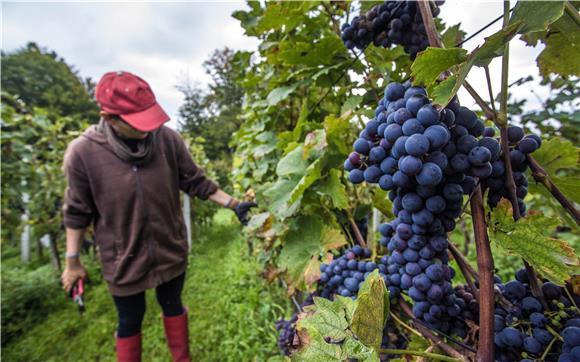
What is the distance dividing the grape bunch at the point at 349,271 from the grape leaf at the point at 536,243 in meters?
0.38

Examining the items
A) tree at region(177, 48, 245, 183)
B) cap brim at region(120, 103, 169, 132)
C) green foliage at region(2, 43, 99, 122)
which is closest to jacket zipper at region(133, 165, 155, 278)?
cap brim at region(120, 103, 169, 132)

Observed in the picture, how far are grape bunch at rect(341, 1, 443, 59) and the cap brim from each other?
151cm

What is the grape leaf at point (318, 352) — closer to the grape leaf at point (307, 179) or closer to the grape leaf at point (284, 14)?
the grape leaf at point (307, 179)

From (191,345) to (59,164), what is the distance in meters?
3.93

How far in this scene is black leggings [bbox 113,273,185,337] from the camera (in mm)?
2169

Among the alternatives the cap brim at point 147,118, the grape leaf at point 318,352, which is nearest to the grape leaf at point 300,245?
the grape leaf at point 318,352

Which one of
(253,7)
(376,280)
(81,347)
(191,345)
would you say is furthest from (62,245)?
(376,280)

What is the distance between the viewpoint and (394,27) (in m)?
0.78

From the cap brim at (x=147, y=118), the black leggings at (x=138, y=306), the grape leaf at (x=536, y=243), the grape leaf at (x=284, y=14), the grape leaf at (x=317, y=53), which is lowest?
the black leggings at (x=138, y=306)

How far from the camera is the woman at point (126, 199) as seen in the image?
200 cm

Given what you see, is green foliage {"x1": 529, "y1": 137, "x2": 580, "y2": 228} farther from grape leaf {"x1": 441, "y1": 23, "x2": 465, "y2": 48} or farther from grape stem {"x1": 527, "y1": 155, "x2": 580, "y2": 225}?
grape leaf {"x1": 441, "y1": 23, "x2": 465, "y2": 48}

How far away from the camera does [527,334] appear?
542mm

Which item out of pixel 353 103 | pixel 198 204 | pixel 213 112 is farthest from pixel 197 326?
pixel 213 112

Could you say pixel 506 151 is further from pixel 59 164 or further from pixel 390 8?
pixel 59 164
